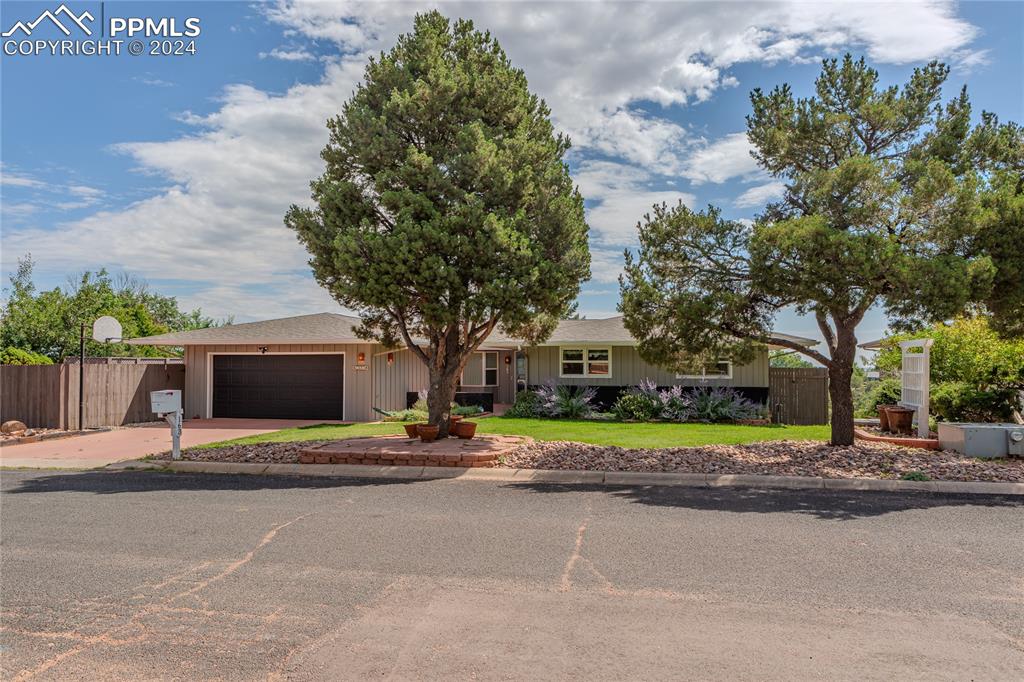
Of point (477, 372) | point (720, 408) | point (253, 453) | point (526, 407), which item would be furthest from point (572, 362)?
point (253, 453)

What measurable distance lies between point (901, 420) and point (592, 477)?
7.28 m

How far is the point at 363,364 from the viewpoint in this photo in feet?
65.3

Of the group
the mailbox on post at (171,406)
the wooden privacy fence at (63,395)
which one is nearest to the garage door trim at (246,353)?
the wooden privacy fence at (63,395)

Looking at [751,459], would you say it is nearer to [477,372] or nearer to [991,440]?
[991,440]

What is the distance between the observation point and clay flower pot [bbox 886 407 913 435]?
43.3 ft

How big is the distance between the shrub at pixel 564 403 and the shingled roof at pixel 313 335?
153cm

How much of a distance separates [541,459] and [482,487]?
72.4 inches

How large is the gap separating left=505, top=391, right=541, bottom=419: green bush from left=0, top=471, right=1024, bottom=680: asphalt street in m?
11.1

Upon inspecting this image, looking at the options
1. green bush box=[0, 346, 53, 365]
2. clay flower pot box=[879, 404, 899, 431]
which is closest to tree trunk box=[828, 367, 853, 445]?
clay flower pot box=[879, 404, 899, 431]

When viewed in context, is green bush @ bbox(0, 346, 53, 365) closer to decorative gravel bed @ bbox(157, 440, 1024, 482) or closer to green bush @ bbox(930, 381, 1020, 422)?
decorative gravel bed @ bbox(157, 440, 1024, 482)

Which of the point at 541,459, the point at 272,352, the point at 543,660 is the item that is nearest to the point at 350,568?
the point at 543,660

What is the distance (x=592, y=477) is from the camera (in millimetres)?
9852

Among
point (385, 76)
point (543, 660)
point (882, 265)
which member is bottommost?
point (543, 660)

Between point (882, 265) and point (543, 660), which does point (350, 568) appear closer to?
point (543, 660)
